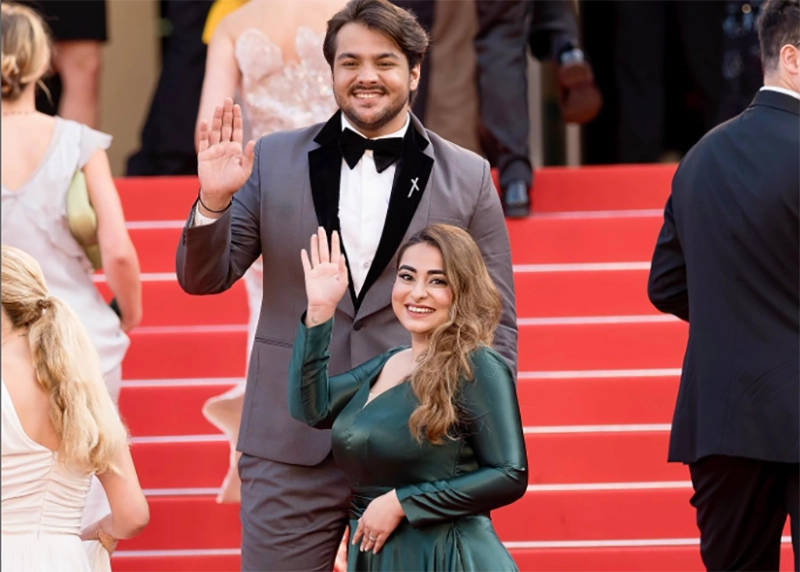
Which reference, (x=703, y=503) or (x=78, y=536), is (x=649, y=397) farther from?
(x=78, y=536)

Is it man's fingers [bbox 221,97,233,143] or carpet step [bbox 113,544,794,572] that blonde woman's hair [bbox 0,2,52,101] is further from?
carpet step [bbox 113,544,794,572]

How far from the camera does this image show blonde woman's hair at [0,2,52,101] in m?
4.84

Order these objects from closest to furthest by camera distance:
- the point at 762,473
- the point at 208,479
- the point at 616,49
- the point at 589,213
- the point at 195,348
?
the point at 762,473, the point at 208,479, the point at 195,348, the point at 589,213, the point at 616,49

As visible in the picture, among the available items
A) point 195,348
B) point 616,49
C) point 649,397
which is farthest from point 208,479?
point 616,49

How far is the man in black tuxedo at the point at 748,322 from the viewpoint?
3896mm

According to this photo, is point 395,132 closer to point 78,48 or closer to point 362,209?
point 362,209

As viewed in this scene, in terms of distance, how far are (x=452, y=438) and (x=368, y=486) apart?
0.25m

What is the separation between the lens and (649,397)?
6.11 meters

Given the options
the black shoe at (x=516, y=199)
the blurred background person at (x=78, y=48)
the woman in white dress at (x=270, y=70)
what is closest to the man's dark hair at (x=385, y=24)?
the woman in white dress at (x=270, y=70)

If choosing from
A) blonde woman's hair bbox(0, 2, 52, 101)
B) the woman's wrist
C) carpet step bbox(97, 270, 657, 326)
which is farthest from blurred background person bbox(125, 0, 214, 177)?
the woman's wrist

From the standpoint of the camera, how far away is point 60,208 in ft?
16.6

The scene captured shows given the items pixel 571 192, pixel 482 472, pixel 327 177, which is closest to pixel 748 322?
pixel 482 472

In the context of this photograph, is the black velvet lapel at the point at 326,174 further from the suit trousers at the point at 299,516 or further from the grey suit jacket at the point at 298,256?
the suit trousers at the point at 299,516

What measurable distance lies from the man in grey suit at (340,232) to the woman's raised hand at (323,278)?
0.93 feet
